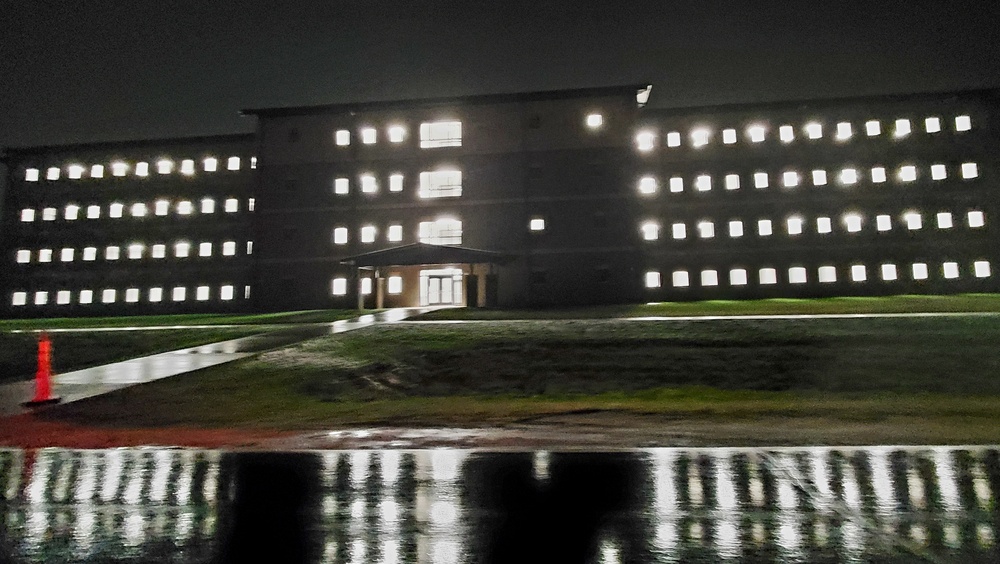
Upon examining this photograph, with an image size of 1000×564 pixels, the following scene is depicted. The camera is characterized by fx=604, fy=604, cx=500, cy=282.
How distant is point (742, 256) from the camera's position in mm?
43906

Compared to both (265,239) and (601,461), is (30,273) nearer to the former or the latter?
(265,239)

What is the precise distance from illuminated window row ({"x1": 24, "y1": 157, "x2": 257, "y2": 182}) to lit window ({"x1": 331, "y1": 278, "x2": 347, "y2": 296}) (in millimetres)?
13817

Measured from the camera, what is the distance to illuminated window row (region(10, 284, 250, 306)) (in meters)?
48.1

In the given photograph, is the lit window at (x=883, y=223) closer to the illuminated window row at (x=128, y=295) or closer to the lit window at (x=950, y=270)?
the lit window at (x=950, y=270)

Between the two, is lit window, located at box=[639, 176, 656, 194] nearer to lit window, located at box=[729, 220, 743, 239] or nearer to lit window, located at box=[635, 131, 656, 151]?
lit window, located at box=[635, 131, 656, 151]

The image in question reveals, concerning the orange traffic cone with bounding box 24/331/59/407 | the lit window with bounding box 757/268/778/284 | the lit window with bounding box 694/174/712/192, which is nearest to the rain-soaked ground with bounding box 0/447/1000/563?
the orange traffic cone with bounding box 24/331/59/407

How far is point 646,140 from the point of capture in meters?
45.3

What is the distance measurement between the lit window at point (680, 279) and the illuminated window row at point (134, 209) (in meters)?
33.5

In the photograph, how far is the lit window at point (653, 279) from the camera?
44.6m

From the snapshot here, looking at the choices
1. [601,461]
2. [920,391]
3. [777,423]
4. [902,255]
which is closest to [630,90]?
[902,255]

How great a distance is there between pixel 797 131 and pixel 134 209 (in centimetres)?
5273

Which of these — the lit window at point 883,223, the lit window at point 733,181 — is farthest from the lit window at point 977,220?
the lit window at point 733,181

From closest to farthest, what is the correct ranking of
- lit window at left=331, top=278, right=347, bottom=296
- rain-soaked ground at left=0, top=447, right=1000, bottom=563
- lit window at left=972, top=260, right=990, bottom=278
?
1. rain-soaked ground at left=0, top=447, right=1000, bottom=563
2. lit window at left=972, top=260, right=990, bottom=278
3. lit window at left=331, top=278, right=347, bottom=296

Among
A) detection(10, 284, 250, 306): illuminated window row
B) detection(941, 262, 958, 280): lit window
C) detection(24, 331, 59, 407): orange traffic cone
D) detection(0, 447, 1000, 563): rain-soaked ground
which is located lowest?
detection(0, 447, 1000, 563): rain-soaked ground
